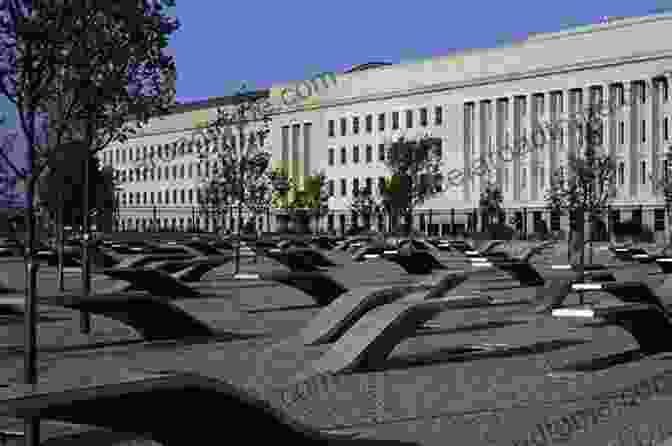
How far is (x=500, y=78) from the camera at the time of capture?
81.6 meters

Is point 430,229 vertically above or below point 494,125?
below

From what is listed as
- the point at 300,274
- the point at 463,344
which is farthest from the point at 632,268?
the point at 463,344

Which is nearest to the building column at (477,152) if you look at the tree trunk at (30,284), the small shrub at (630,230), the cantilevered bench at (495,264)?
the small shrub at (630,230)

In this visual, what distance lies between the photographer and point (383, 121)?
92.1m

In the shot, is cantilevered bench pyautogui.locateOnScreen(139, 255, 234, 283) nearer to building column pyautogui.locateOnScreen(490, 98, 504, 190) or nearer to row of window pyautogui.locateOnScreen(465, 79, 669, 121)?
row of window pyautogui.locateOnScreen(465, 79, 669, 121)

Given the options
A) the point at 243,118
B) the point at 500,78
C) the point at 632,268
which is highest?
the point at 500,78

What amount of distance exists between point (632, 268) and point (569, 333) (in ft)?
74.5

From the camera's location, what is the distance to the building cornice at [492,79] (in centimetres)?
7212

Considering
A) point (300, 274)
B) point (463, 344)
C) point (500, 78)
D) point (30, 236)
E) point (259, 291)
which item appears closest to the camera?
point (30, 236)

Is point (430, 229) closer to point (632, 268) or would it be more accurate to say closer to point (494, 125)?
point (494, 125)

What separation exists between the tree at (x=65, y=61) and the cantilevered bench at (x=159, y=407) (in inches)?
69.2

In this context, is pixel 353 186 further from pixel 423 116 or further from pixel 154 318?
pixel 154 318

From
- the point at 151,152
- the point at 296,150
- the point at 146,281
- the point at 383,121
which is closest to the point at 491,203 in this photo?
the point at 383,121

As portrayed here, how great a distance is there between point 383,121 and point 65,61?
3306 inches
